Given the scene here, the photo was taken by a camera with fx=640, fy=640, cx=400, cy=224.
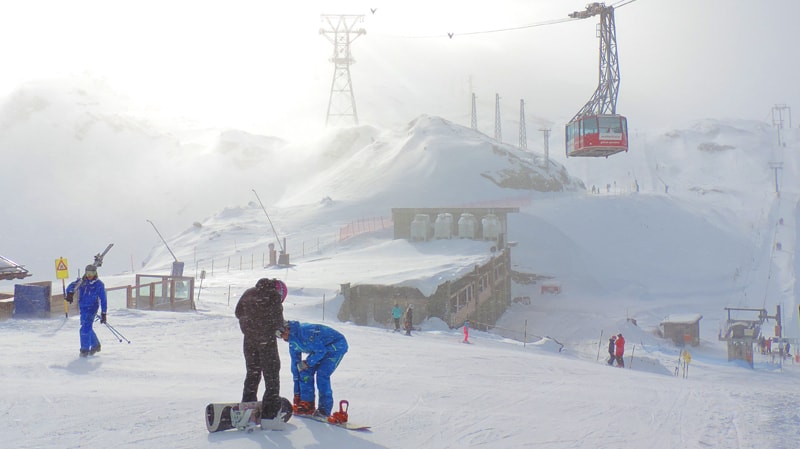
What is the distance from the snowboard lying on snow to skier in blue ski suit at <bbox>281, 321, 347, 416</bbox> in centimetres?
52

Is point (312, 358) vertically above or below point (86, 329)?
above

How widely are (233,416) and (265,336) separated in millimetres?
853

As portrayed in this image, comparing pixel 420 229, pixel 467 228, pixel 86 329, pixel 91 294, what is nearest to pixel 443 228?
pixel 467 228

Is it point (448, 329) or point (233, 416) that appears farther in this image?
point (448, 329)

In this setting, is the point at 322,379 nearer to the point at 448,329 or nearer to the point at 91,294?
the point at 91,294

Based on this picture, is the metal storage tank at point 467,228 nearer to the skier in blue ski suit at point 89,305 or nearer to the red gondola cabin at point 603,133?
the red gondola cabin at point 603,133

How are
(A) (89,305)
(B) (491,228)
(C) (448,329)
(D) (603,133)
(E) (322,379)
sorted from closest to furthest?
1. (E) (322,379)
2. (A) (89,305)
3. (D) (603,133)
4. (C) (448,329)
5. (B) (491,228)

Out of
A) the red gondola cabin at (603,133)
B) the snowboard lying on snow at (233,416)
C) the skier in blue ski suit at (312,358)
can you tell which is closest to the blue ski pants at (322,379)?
the skier in blue ski suit at (312,358)

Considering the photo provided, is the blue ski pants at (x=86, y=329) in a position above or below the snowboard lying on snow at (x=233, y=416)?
above

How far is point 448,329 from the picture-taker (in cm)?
2658

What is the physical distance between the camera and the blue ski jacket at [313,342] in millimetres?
6348

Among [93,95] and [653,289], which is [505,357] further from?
[93,95]

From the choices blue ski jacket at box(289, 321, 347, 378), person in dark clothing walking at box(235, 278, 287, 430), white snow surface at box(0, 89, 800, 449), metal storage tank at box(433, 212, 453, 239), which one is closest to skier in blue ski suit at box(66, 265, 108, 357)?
white snow surface at box(0, 89, 800, 449)

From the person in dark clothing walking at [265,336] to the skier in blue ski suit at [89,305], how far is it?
5.26m
